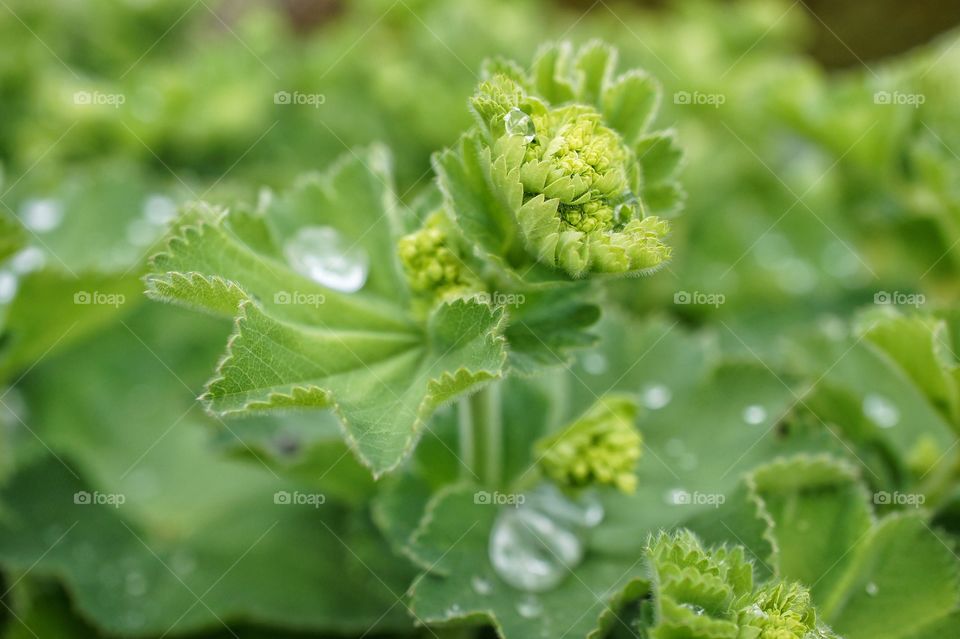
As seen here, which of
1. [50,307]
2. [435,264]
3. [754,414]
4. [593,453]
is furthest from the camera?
[50,307]

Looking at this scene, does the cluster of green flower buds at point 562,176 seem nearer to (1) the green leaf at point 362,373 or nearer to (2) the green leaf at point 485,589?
(1) the green leaf at point 362,373

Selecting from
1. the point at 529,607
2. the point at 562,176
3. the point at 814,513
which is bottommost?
the point at 529,607

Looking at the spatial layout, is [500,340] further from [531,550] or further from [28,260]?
[28,260]

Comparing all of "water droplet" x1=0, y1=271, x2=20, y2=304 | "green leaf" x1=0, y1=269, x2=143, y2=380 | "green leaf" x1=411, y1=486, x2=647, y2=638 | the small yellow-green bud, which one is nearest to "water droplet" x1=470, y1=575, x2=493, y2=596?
"green leaf" x1=411, y1=486, x2=647, y2=638

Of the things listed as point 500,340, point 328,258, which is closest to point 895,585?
point 500,340

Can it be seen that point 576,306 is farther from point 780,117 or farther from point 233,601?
point 780,117

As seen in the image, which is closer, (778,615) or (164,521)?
(778,615)
